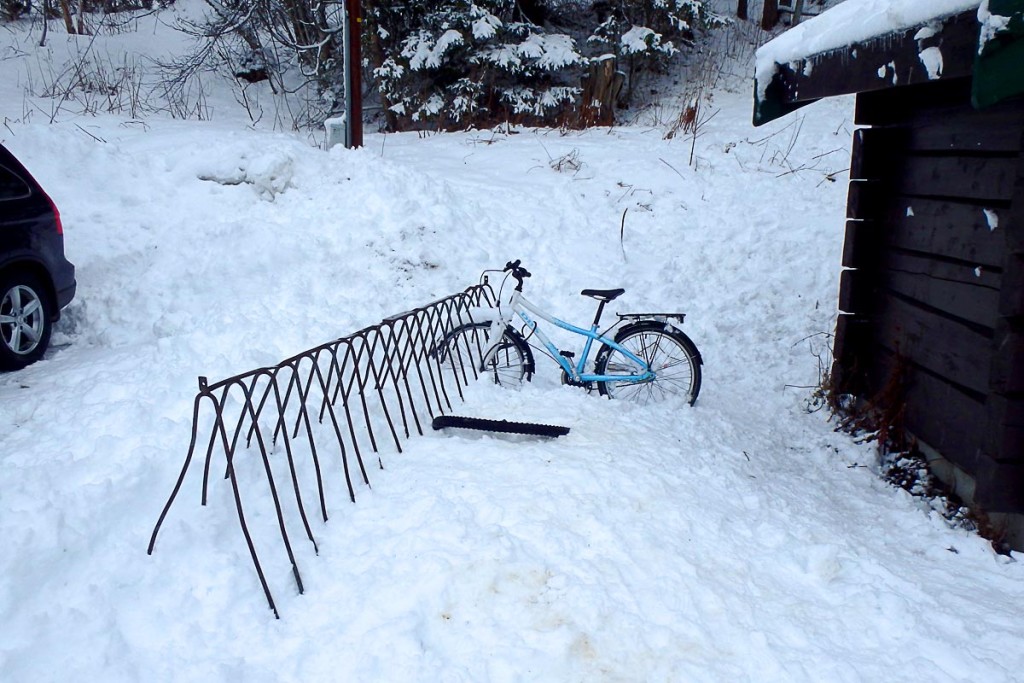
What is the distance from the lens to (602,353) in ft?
17.3

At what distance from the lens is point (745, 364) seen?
6066 mm

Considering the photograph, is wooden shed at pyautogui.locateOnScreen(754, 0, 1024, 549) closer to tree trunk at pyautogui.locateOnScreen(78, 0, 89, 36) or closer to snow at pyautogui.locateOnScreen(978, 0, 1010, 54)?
snow at pyautogui.locateOnScreen(978, 0, 1010, 54)

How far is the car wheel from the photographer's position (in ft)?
17.2

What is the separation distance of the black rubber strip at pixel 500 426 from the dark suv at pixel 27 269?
128 inches

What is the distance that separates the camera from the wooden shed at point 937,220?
124 inches

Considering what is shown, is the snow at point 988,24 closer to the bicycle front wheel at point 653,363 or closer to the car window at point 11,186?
the bicycle front wheel at point 653,363

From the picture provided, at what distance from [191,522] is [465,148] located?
7.87m

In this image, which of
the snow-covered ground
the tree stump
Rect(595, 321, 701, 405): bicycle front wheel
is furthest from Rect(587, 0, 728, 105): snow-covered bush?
Rect(595, 321, 701, 405): bicycle front wheel

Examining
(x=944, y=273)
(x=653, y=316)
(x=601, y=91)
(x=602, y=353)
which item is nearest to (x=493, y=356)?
(x=602, y=353)

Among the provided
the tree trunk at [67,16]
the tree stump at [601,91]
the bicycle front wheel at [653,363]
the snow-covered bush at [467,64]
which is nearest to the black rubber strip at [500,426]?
the bicycle front wheel at [653,363]

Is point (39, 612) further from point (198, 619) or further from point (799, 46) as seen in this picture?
point (799, 46)

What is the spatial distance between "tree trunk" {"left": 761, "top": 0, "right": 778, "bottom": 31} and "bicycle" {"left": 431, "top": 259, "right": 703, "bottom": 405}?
12550mm

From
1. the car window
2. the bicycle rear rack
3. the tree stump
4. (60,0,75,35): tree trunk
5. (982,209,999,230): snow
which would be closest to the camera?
(982,209,999,230): snow

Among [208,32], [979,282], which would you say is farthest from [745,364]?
[208,32]
